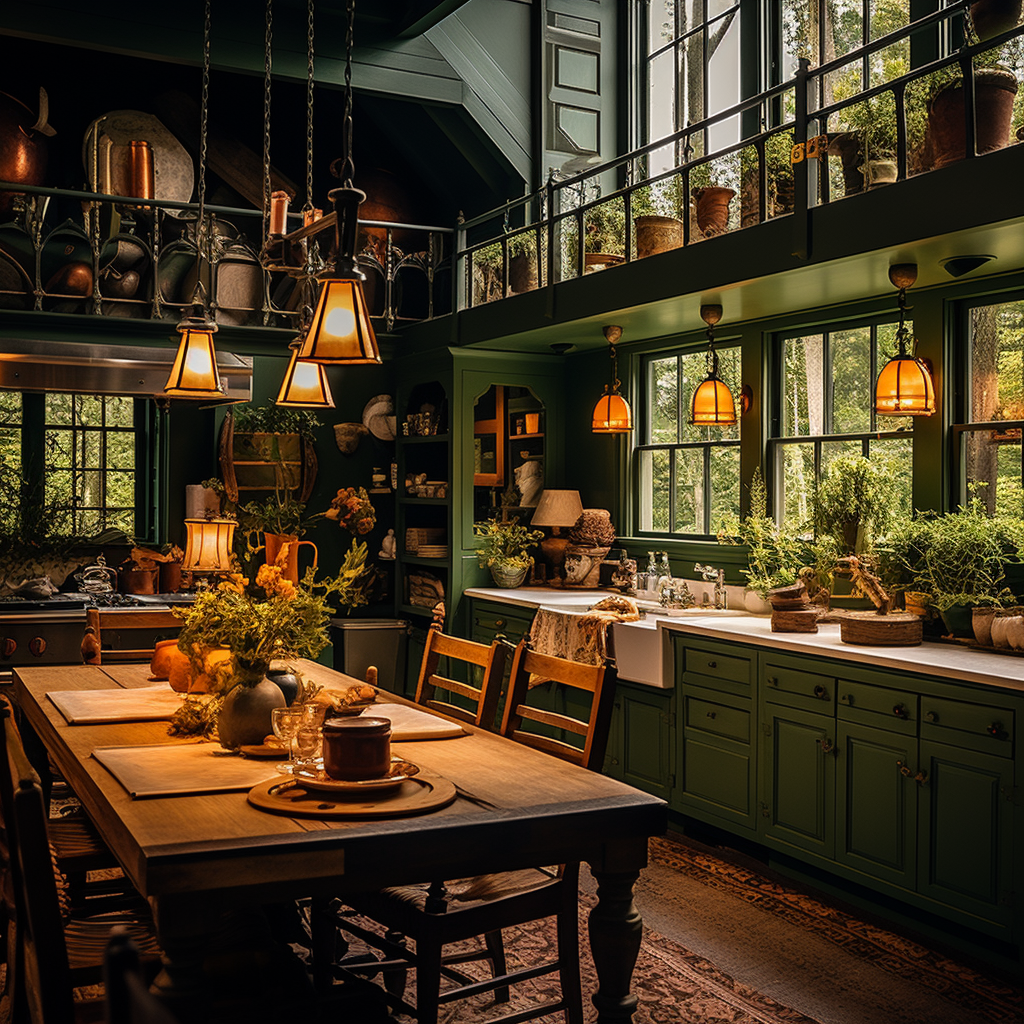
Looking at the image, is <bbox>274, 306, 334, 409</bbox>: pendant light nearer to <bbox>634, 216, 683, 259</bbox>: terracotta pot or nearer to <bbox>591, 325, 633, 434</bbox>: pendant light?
<bbox>634, 216, 683, 259</bbox>: terracotta pot

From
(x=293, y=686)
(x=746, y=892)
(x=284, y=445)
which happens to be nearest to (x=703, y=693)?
(x=746, y=892)

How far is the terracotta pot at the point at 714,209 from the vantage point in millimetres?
5336

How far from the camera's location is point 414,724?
3.30m

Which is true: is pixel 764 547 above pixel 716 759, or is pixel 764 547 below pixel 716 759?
above

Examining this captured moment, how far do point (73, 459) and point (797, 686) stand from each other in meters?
5.33

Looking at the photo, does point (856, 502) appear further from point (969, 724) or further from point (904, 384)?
point (969, 724)

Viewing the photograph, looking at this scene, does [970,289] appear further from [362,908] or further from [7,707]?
[7,707]

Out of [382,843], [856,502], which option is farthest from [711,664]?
[382,843]

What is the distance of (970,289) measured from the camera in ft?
16.2

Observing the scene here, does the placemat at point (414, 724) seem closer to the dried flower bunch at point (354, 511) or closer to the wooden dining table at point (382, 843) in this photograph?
the wooden dining table at point (382, 843)

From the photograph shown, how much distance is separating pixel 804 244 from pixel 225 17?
4.90 m

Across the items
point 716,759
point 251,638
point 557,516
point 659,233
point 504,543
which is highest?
point 659,233

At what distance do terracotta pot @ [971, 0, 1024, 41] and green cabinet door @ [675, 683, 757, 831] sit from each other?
286cm

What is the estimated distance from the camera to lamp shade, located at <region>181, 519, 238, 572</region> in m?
4.77
